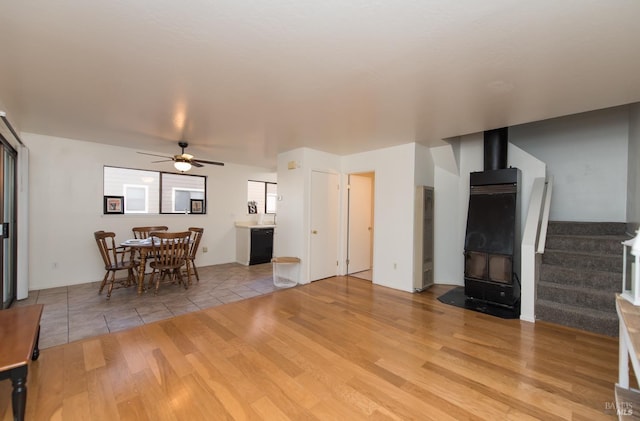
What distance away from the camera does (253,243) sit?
601cm

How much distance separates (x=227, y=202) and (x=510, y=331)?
5629mm

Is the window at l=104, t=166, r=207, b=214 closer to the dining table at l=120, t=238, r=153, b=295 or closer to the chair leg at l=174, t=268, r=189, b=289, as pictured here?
the dining table at l=120, t=238, r=153, b=295

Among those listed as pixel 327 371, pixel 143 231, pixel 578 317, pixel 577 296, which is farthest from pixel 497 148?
pixel 143 231

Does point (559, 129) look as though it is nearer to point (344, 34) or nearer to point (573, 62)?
point (573, 62)

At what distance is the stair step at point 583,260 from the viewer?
10.0 ft

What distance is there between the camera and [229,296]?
153 inches

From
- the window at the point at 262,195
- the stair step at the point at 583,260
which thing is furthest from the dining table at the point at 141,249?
the stair step at the point at 583,260

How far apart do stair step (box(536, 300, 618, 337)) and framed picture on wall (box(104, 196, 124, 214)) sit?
6545 mm

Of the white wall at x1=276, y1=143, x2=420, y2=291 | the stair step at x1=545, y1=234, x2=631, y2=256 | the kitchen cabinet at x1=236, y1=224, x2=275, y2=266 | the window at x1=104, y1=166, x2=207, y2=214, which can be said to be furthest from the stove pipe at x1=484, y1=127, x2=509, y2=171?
the window at x1=104, y1=166, x2=207, y2=214

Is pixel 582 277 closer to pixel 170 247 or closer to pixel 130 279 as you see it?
pixel 170 247

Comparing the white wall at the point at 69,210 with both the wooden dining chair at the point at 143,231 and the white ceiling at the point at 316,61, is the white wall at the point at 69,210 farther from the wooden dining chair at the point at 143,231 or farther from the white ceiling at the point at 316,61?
the white ceiling at the point at 316,61

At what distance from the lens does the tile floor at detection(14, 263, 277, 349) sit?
2814 mm

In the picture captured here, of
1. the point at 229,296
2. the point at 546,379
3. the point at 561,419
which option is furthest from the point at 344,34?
the point at 229,296

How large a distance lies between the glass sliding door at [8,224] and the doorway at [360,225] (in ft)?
15.4
